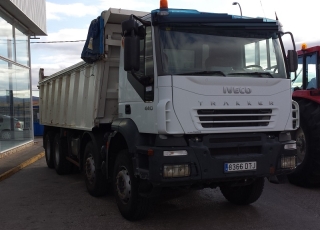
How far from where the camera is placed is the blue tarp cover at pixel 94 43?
659 centimetres

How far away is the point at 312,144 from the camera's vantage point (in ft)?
24.1

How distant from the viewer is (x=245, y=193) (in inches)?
251

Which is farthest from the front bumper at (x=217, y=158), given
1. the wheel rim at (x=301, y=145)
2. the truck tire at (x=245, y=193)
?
the wheel rim at (x=301, y=145)

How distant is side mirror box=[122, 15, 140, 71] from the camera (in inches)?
198

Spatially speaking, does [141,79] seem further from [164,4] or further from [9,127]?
[9,127]

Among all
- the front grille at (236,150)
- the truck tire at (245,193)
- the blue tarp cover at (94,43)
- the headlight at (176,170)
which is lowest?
the truck tire at (245,193)

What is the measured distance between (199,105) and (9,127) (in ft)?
37.5

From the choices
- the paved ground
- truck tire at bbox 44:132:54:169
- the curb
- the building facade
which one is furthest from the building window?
the paved ground

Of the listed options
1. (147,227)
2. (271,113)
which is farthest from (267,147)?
(147,227)

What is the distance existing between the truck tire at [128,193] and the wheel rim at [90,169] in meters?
1.50

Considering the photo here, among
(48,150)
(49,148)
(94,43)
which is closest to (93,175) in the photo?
(94,43)

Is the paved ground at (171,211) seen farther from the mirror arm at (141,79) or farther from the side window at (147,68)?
the mirror arm at (141,79)

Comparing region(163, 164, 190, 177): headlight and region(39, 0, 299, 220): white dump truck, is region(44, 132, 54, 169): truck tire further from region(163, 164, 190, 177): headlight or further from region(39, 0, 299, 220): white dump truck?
region(163, 164, 190, 177): headlight

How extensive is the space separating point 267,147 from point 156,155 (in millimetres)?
1567
